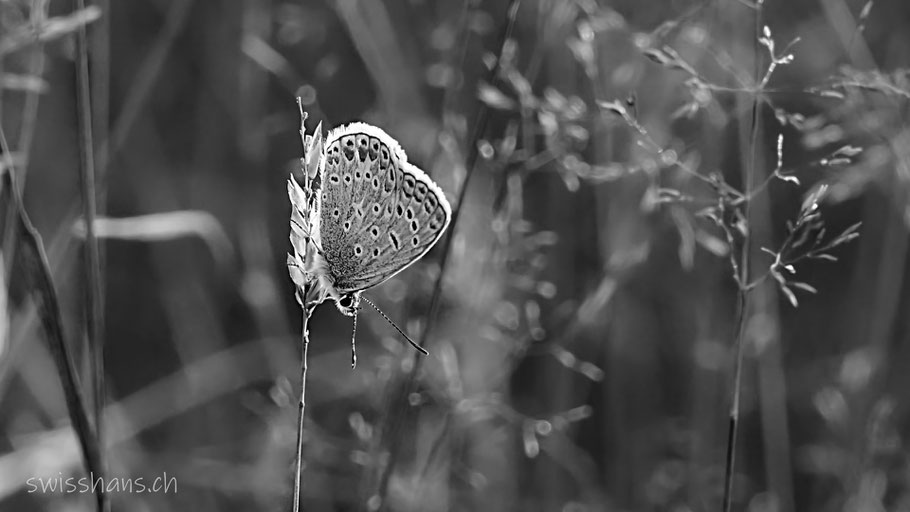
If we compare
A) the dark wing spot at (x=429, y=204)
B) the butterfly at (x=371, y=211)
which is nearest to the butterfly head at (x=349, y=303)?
the butterfly at (x=371, y=211)

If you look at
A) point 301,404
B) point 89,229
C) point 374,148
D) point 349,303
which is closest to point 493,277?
point 349,303

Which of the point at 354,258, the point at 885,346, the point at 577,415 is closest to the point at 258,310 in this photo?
the point at 577,415

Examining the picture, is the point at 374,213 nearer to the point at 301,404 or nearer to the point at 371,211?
the point at 371,211

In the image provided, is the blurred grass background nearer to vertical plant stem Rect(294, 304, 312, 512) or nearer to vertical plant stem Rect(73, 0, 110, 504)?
vertical plant stem Rect(73, 0, 110, 504)

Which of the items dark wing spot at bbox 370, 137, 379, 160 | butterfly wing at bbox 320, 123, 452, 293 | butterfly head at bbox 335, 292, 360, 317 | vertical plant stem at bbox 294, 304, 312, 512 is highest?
dark wing spot at bbox 370, 137, 379, 160

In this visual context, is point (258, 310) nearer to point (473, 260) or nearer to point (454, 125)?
point (473, 260)

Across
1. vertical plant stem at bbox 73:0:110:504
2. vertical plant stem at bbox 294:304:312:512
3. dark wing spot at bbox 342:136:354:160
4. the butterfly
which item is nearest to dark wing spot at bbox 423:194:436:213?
the butterfly
